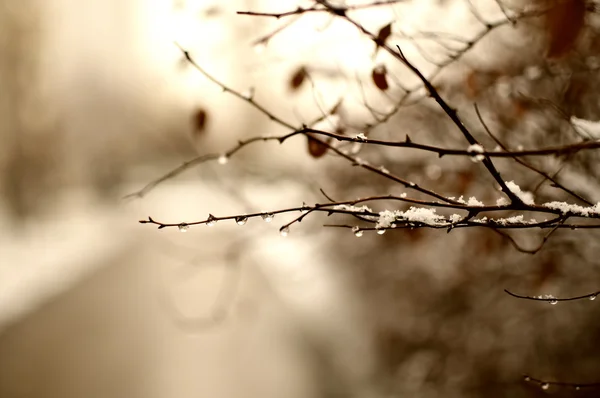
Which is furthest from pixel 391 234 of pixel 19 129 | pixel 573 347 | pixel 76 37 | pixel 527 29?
pixel 76 37

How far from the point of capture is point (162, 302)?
7301mm

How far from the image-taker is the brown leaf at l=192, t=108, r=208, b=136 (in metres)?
2.02

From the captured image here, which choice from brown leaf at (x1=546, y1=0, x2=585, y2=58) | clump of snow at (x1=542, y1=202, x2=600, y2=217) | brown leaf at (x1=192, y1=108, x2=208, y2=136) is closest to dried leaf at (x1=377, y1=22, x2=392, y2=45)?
brown leaf at (x1=546, y1=0, x2=585, y2=58)

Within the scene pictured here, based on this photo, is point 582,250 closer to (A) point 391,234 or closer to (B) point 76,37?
(A) point 391,234

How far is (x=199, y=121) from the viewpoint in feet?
6.65

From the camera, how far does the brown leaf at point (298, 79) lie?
2.02 metres

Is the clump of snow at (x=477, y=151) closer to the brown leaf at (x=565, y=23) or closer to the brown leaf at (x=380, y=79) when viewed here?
the brown leaf at (x=565, y=23)

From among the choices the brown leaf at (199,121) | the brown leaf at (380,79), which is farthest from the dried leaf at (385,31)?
the brown leaf at (199,121)

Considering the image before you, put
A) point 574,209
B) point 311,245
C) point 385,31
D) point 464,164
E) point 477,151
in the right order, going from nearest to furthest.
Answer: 1. point 477,151
2. point 574,209
3. point 385,31
4. point 464,164
5. point 311,245

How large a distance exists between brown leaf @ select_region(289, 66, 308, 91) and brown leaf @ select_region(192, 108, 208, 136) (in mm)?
358

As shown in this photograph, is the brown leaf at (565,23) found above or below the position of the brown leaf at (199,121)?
below

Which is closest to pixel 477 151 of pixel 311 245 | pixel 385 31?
Result: pixel 385 31

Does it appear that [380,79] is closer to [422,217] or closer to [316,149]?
[316,149]

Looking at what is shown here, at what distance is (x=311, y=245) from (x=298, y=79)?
16.5 ft
